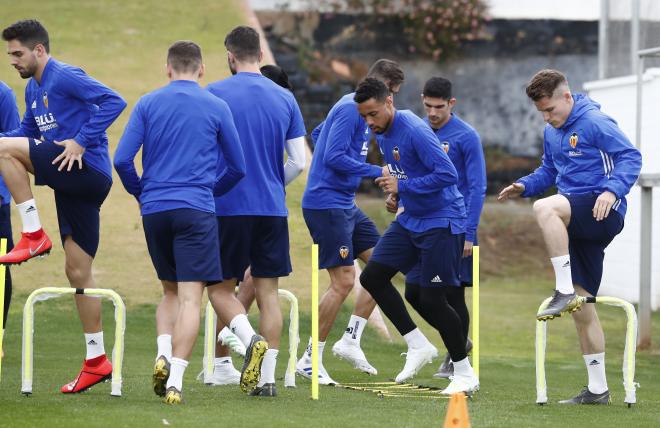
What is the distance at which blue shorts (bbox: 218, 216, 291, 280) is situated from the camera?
820 cm

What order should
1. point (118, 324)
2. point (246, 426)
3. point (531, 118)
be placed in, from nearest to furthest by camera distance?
point (246, 426) → point (118, 324) → point (531, 118)

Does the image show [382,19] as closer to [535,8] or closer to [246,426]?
[535,8]

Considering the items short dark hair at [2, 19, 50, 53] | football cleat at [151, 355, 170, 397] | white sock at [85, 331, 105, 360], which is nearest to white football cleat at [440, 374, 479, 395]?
football cleat at [151, 355, 170, 397]

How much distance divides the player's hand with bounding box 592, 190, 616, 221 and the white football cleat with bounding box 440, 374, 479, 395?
1.55m

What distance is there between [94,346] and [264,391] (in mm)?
1280

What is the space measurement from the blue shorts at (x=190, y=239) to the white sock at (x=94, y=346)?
1194mm

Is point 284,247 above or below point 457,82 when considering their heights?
below

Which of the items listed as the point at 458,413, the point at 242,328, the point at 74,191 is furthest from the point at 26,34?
the point at 458,413

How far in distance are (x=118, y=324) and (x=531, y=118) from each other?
16.2 m

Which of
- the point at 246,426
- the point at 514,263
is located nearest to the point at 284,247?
the point at 246,426

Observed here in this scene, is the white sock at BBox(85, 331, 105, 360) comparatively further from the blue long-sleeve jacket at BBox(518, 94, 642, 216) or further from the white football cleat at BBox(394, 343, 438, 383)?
the blue long-sleeve jacket at BBox(518, 94, 642, 216)

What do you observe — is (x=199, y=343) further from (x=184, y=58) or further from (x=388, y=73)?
(x=184, y=58)

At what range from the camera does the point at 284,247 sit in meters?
8.34

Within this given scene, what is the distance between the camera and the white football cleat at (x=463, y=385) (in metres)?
8.46
